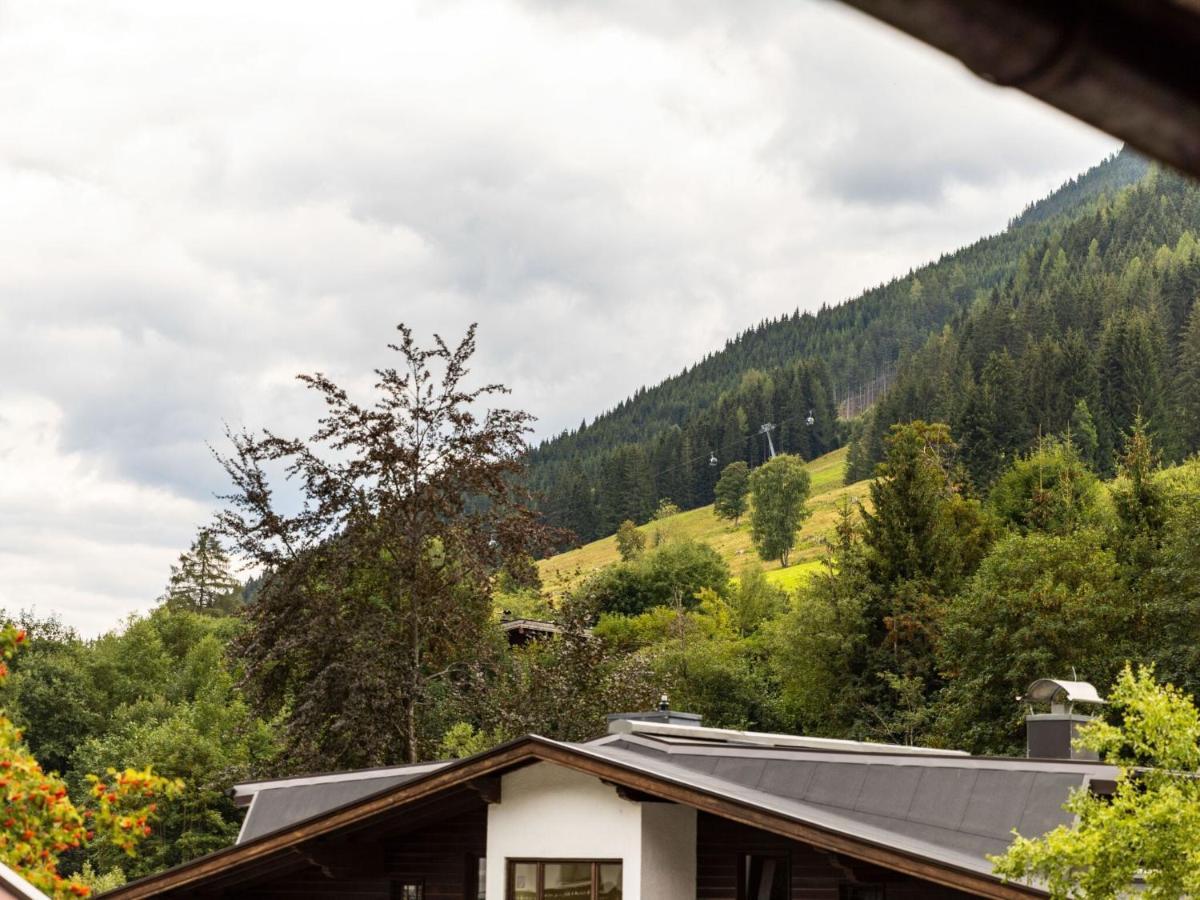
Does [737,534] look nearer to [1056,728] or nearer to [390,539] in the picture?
[390,539]

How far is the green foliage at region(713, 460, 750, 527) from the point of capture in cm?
15438

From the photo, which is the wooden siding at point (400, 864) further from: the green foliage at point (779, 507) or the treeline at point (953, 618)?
the green foliage at point (779, 507)

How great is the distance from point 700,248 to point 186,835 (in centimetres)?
8348

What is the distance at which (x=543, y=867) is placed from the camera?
17375 millimetres

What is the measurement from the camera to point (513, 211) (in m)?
41.1

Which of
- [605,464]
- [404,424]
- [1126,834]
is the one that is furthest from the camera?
[605,464]

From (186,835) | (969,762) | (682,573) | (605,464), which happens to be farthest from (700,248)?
(969,762)

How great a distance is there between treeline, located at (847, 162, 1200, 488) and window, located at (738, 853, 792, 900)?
255ft

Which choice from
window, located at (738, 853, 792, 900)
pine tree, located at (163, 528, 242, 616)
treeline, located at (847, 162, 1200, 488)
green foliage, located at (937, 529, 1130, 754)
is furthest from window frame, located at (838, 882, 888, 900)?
pine tree, located at (163, 528, 242, 616)

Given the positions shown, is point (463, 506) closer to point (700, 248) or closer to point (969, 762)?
point (969, 762)

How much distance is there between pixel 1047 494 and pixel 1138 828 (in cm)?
5809

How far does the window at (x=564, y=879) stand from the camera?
17.0 meters

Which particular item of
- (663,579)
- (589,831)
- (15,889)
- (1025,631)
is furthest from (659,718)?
(663,579)

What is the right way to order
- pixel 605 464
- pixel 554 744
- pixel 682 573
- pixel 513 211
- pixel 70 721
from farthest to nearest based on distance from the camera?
pixel 605 464 → pixel 682 573 → pixel 70 721 → pixel 513 211 → pixel 554 744
